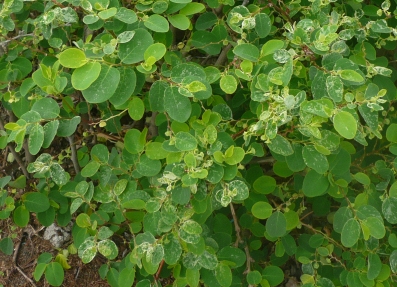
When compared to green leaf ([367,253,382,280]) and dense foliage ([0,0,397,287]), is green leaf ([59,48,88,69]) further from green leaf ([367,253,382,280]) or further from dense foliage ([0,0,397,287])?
green leaf ([367,253,382,280])

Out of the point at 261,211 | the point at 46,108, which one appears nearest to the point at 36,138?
the point at 46,108

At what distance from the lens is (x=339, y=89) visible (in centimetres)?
129

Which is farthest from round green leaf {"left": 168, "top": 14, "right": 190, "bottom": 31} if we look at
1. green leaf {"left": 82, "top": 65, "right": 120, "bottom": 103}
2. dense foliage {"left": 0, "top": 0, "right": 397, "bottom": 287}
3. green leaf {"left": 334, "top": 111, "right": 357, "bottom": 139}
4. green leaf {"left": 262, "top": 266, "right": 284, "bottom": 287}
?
green leaf {"left": 262, "top": 266, "right": 284, "bottom": 287}

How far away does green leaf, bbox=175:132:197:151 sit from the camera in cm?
135

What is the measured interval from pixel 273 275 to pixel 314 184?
0.46 m

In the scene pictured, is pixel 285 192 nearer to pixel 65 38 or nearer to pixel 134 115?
pixel 134 115

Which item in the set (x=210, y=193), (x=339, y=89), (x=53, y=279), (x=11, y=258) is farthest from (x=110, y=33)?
(x=11, y=258)

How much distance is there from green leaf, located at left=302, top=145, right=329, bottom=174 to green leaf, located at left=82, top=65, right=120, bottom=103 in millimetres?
628

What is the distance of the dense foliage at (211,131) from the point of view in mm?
1325

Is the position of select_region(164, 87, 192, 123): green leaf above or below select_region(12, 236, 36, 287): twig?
above

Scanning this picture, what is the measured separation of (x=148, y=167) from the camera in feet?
5.22

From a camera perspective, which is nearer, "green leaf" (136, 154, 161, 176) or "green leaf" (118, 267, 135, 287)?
"green leaf" (136, 154, 161, 176)

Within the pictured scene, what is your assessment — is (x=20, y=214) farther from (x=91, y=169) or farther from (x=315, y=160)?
(x=315, y=160)

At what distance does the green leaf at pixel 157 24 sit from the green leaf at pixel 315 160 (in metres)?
0.58
